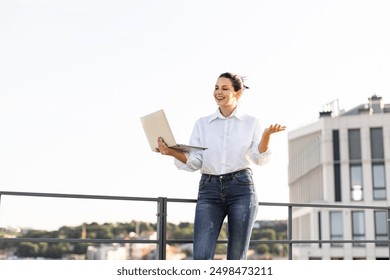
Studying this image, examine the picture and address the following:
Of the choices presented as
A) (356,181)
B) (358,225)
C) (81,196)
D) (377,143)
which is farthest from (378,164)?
(81,196)

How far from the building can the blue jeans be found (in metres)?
46.0

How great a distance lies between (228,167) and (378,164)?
4888cm

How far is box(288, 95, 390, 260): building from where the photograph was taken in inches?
1937

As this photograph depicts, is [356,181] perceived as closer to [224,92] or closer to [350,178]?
[350,178]

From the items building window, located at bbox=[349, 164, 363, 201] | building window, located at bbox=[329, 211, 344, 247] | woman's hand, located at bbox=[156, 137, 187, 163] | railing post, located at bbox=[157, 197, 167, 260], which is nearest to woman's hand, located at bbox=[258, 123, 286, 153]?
woman's hand, located at bbox=[156, 137, 187, 163]

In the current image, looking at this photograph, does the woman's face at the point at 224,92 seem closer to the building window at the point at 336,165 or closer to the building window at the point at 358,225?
the building window at the point at 358,225

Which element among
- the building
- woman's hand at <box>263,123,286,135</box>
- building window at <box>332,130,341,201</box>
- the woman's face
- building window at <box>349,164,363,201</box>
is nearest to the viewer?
woman's hand at <box>263,123,286,135</box>

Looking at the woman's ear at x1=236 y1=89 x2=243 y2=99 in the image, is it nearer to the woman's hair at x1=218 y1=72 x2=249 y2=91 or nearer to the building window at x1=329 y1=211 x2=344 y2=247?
the woman's hair at x1=218 y1=72 x2=249 y2=91

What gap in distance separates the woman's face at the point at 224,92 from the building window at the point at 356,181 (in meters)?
48.3

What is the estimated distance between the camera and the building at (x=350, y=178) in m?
49.2

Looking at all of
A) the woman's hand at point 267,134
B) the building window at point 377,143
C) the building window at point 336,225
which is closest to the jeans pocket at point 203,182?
the woman's hand at point 267,134
